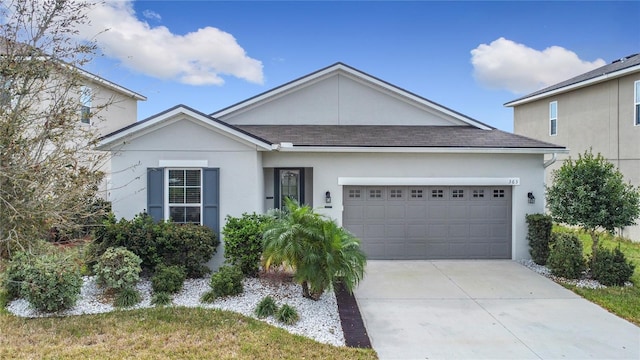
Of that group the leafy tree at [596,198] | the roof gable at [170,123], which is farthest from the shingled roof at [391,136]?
the leafy tree at [596,198]

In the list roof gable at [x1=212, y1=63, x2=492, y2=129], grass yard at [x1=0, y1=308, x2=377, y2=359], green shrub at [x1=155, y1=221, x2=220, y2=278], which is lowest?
grass yard at [x1=0, y1=308, x2=377, y2=359]

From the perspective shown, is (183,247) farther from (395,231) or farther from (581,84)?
(581,84)

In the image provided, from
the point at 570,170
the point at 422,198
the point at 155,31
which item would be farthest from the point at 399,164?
the point at 155,31

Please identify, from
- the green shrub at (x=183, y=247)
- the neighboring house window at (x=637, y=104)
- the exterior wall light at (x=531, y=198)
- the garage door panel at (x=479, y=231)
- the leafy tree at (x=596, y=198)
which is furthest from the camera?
the neighboring house window at (x=637, y=104)

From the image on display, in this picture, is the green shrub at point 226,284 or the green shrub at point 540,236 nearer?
the green shrub at point 226,284

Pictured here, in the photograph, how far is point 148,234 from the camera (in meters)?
8.49

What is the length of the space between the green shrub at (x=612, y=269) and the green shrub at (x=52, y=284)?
447 inches

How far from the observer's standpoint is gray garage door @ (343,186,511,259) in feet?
37.2

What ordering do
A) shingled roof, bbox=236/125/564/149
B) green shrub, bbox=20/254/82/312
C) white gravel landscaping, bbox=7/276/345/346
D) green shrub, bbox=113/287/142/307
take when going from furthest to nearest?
shingled roof, bbox=236/125/564/149 < green shrub, bbox=113/287/142/307 < green shrub, bbox=20/254/82/312 < white gravel landscaping, bbox=7/276/345/346

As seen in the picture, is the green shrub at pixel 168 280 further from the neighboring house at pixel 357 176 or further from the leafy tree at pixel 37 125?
the leafy tree at pixel 37 125

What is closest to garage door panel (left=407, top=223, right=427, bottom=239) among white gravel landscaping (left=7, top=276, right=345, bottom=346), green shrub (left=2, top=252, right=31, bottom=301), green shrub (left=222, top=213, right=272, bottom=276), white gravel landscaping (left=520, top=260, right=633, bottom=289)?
white gravel landscaping (left=520, top=260, right=633, bottom=289)

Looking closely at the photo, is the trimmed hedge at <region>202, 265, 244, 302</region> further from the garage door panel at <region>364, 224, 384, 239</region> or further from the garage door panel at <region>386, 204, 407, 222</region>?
the garage door panel at <region>386, 204, 407, 222</region>

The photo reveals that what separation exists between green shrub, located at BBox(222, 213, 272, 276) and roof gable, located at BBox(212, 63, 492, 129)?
244 inches

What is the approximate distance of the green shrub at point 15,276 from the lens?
704cm
